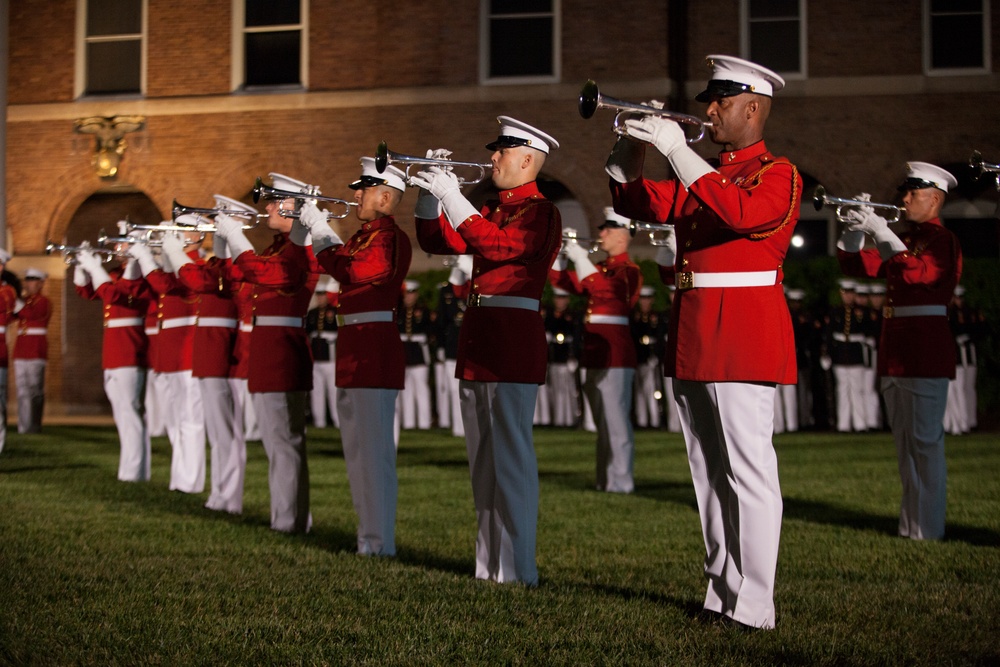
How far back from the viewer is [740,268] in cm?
488

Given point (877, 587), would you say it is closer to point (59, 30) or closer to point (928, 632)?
point (928, 632)

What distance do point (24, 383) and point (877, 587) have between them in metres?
13.8

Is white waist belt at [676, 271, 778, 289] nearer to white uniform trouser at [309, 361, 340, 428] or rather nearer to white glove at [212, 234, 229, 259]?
white glove at [212, 234, 229, 259]

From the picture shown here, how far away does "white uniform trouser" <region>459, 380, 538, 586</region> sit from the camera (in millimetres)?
5875

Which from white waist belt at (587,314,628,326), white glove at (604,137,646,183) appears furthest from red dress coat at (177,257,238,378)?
white glove at (604,137,646,183)

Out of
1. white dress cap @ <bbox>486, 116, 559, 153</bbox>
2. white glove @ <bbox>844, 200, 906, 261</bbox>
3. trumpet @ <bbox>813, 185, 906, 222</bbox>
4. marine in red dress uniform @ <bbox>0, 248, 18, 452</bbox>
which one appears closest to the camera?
white dress cap @ <bbox>486, 116, 559, 153</bbox>

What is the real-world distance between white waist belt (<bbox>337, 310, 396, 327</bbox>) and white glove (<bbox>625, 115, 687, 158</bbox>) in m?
2.65

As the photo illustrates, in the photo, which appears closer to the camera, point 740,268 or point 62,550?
point 740,268

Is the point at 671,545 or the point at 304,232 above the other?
the point at 304,232

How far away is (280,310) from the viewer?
786cm

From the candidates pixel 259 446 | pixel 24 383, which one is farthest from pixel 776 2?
pixel 24 383

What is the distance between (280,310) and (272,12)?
15166mm

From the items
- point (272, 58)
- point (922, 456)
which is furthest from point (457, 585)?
point (272, 58)

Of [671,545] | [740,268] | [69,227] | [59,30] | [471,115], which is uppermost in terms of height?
[59,30]
